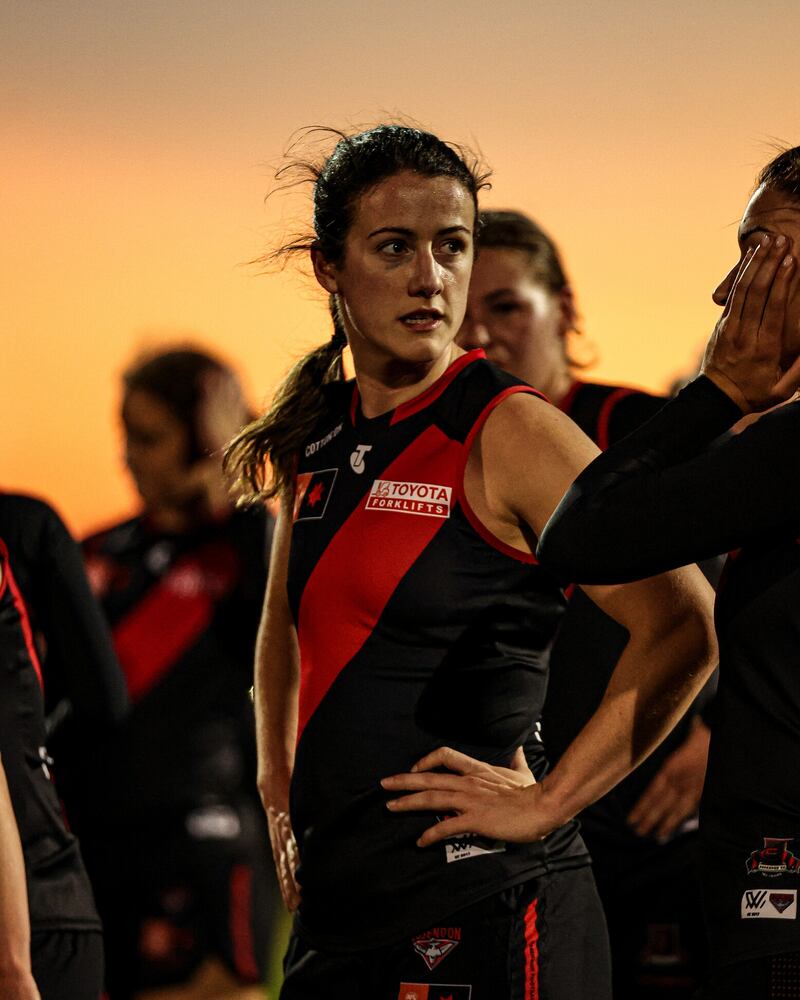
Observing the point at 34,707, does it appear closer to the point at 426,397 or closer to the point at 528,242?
the point at 426,397

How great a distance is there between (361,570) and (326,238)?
2.00 feet

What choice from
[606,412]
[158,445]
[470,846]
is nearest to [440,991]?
[470,846]

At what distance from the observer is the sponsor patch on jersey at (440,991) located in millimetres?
2145

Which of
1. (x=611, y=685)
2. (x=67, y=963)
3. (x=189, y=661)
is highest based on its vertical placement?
(x=611, y=685)

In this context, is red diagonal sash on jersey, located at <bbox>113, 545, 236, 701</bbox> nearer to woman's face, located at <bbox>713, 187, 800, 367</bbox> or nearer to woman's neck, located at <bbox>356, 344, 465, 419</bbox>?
woman's neck, located at <bbox>356, 344, 465, 419</bbox>

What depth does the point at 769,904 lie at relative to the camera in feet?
5.96

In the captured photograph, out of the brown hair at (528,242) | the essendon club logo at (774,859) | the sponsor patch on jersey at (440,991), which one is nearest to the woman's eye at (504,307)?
the brown hair at (528,242)

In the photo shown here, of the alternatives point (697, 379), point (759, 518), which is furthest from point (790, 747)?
point (697, 379)

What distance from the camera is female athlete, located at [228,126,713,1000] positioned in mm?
2176

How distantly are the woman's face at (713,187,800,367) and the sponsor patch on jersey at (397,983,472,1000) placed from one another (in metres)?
0.94

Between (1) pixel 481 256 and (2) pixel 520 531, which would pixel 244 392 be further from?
(2) pixel 520 531

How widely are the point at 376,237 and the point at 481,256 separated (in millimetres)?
926

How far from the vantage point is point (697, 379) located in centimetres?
183

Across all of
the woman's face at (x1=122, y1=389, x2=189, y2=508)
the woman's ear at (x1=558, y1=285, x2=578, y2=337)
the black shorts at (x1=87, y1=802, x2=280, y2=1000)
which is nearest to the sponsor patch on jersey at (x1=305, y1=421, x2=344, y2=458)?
the woman's ear at (x1=558, y1=285, x2=578, y2=337)
